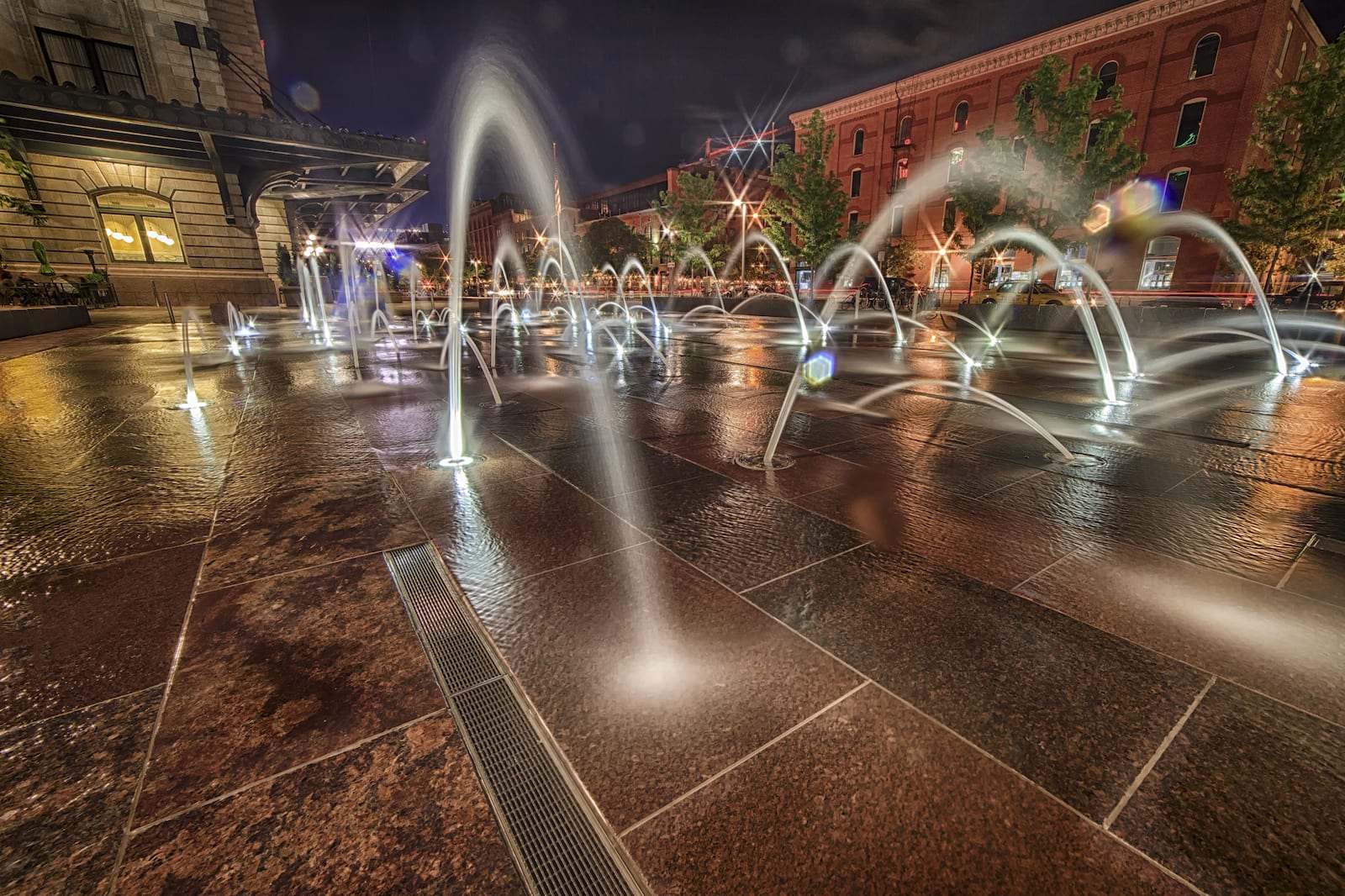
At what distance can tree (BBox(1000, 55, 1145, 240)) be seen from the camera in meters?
19.8

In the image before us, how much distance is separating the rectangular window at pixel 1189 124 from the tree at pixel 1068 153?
53.8 feet

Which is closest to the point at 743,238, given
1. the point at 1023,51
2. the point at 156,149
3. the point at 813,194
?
the point at 813,194

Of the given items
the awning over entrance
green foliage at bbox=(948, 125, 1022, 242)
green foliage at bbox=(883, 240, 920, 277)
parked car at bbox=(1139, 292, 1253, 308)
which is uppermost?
the awning over entrance

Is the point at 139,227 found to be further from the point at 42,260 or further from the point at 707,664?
the point at 707,664

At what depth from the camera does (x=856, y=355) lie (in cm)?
1230

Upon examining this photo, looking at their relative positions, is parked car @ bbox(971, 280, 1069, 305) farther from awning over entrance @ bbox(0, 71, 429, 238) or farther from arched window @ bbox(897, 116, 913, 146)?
awning over entrance @ bbox(0, 71, 429, 238)

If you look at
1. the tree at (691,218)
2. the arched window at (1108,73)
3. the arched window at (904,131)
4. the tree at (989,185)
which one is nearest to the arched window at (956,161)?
the tree at (989,185)

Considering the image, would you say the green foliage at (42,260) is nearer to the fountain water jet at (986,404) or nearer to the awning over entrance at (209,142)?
the awning over entrance at (209,142)

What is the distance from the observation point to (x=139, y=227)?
25.3 metres

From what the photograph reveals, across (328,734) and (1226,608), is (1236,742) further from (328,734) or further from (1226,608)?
(328,734)

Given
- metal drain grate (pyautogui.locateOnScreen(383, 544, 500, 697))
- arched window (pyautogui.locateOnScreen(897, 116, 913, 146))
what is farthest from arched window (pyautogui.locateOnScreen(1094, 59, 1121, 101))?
metal drain grate (pyautogui.locateOnScreen(383, 544, 500, 697))

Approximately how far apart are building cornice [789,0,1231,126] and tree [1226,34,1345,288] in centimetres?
1513

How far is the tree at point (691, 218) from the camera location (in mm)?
37531

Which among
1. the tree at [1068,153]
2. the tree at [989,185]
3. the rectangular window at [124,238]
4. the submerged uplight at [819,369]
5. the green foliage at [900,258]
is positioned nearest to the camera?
the submerged uplight at [819,369]
